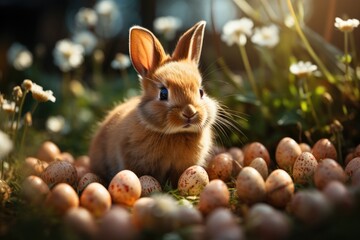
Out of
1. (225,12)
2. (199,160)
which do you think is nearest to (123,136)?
(199,160)

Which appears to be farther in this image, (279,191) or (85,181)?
(85,181)

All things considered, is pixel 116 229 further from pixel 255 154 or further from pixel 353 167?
pixel 255 154

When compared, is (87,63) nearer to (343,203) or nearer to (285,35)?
(285,35)

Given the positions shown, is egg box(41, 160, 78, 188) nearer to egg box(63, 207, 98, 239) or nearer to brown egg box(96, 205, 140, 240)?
egg box(63, 207, 98, 239)

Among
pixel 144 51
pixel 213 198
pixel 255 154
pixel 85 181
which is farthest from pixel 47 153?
pixel 213 198

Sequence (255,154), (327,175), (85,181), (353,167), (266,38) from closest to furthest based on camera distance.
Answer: (327,175)
(353,167)
(85,181)
(255,154)
(266,38)

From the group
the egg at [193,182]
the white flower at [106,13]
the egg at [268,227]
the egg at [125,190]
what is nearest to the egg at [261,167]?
the egg at [193,182]
